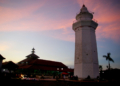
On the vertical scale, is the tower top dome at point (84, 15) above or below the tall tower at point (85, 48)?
above

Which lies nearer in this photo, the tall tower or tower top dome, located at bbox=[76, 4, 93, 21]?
the tall tower

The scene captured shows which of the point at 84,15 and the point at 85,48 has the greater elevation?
the point at 84,15

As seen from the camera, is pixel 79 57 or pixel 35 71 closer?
pixel 79 57

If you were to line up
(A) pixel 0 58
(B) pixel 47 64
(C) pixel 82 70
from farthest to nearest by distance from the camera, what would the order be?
(B) pixel 47 64
(A) pixel 0 58
(C) pixel 82 70

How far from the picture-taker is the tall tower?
2162cm

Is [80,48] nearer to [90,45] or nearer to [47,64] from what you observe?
[90,45]

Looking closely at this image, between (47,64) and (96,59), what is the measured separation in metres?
24.0

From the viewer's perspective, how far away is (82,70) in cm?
2161

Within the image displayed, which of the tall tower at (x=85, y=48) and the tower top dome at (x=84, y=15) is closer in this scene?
the tall tower at (x=85, y=48)

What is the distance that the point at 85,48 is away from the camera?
74.7ft

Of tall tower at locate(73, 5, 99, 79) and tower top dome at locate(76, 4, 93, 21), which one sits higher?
tower top dome at locate(76, 4, 93, 21)

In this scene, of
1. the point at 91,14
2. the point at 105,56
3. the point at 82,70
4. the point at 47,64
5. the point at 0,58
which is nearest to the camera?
the point at 82,70

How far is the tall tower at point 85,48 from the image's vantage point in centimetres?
2162

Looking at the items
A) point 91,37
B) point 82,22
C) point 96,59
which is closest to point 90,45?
point 91,37
